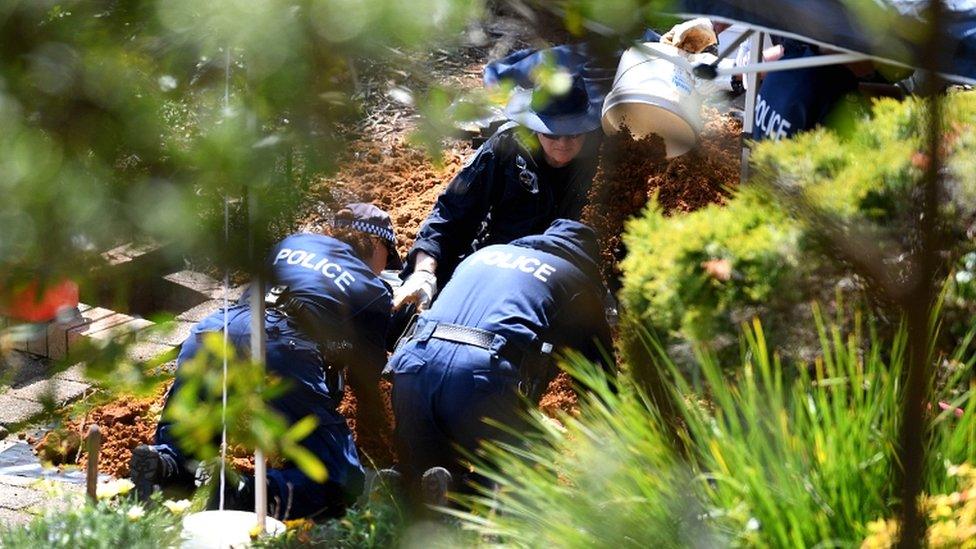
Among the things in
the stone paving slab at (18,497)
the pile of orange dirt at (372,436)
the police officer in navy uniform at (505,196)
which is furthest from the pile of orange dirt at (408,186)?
the stone paving slab at (18,497)

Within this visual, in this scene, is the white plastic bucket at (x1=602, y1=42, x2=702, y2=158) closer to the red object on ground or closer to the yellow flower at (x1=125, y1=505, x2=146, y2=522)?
the yellow flower at (x1=125, y1=505, x2=146, y2=522)

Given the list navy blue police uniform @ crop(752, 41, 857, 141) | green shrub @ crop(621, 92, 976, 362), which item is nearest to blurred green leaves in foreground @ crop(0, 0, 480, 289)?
green shrub @ crop(621, 92, 976, 362)

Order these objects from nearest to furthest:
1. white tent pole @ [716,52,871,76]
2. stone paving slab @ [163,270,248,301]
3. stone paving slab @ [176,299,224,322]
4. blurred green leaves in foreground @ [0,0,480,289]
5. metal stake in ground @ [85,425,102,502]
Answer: blurred green leaves in foreground @ [0,0,480,289] < stone paving slab @ [163,270,248,301] < metal stake in ground @ [85,425,102,502] < white tent pole @ [716,52,871,76] < stone paving slab @ [176,299,224,322]

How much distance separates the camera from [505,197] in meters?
5.04

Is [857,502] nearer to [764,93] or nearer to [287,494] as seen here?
[287,494]

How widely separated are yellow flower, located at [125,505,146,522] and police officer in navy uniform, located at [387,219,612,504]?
0.92 m

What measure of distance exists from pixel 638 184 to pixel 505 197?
1.92ft

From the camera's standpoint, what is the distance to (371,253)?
474 centimetres

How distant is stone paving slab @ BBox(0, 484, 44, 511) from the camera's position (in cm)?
431

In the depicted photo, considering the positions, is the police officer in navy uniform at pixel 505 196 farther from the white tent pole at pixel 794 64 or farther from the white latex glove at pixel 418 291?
the white tent pole at pixel 794 64

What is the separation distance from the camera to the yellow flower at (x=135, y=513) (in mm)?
3179

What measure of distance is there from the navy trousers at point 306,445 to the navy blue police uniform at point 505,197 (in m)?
1.00

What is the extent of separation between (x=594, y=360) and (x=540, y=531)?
191cm

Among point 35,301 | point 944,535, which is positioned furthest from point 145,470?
point 35,301
